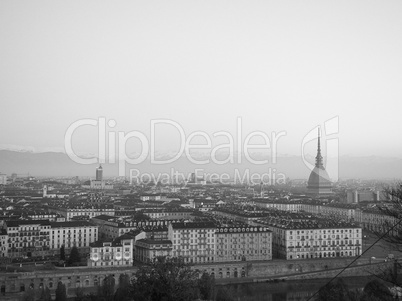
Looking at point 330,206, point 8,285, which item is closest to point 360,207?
point 330,206

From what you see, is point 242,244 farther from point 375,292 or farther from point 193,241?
point 375,292

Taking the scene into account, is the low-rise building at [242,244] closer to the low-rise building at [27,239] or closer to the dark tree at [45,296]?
the low-rise building at [27,239]

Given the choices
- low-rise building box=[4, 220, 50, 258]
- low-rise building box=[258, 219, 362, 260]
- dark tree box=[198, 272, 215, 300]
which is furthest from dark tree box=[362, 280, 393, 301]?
low-rise building box=[4, 220, 50, 258]

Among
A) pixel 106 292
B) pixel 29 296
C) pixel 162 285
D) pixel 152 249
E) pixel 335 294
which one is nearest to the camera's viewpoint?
pixel 162 285

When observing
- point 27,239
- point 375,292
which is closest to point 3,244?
point 27,239

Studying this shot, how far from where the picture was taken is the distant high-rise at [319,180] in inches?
2076

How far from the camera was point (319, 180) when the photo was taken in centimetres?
5347

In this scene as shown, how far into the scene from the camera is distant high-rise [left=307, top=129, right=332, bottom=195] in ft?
173

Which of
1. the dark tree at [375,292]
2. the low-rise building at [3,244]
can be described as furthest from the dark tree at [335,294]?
the low-rise building at [3,244]

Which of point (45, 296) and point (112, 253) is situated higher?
point (112, 253)

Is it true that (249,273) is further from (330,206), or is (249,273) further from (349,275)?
(330,206)

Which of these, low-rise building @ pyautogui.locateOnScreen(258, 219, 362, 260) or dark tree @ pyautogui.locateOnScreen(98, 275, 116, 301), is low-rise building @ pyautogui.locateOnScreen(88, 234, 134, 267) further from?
low-rise building @ pyautogui.locateOnScreen(258, 219, 362, 260)

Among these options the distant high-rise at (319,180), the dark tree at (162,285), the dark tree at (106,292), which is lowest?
the dark tree at (106,292)

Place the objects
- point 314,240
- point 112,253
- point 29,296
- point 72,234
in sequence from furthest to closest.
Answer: point 72,234 < point 314,240 < point 112,253 < point 29,296
